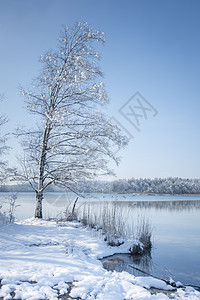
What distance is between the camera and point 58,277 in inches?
153

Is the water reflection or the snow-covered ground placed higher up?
the snow-covered ground

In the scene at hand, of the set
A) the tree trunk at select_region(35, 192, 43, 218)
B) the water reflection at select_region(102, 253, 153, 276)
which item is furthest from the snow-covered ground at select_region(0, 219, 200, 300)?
the tree trunk at select_region(35, 192, 43, 218)

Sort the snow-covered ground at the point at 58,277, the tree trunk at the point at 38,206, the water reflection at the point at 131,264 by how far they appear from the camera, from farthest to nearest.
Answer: the tree trunk at the point at 38,206 < the water reflection at the point at 131,264 < the snow-covered ground at the point at 58,277

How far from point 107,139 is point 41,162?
293 cm

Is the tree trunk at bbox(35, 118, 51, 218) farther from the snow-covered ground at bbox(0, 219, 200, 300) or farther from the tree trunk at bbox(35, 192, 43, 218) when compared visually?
the snow-covered ground at bbox(0, 219, 200, 300)

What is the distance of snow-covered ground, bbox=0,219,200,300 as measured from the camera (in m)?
3.37

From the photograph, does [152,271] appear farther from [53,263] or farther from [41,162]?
[41,162]

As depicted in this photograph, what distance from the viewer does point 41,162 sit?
10000 millimetres

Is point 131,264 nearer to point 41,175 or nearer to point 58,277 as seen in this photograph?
point 58,277

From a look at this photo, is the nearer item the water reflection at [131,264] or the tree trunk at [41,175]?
the water reflection at [131,264]

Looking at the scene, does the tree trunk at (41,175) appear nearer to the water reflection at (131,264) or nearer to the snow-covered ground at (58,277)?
the snow-covered ground at (58,277)

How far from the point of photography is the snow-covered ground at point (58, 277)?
3.37m

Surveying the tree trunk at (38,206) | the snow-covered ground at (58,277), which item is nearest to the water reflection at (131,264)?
the snow-covered ground at (58,277)

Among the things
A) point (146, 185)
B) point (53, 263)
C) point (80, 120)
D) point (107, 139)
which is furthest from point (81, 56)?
point (146, 185)
